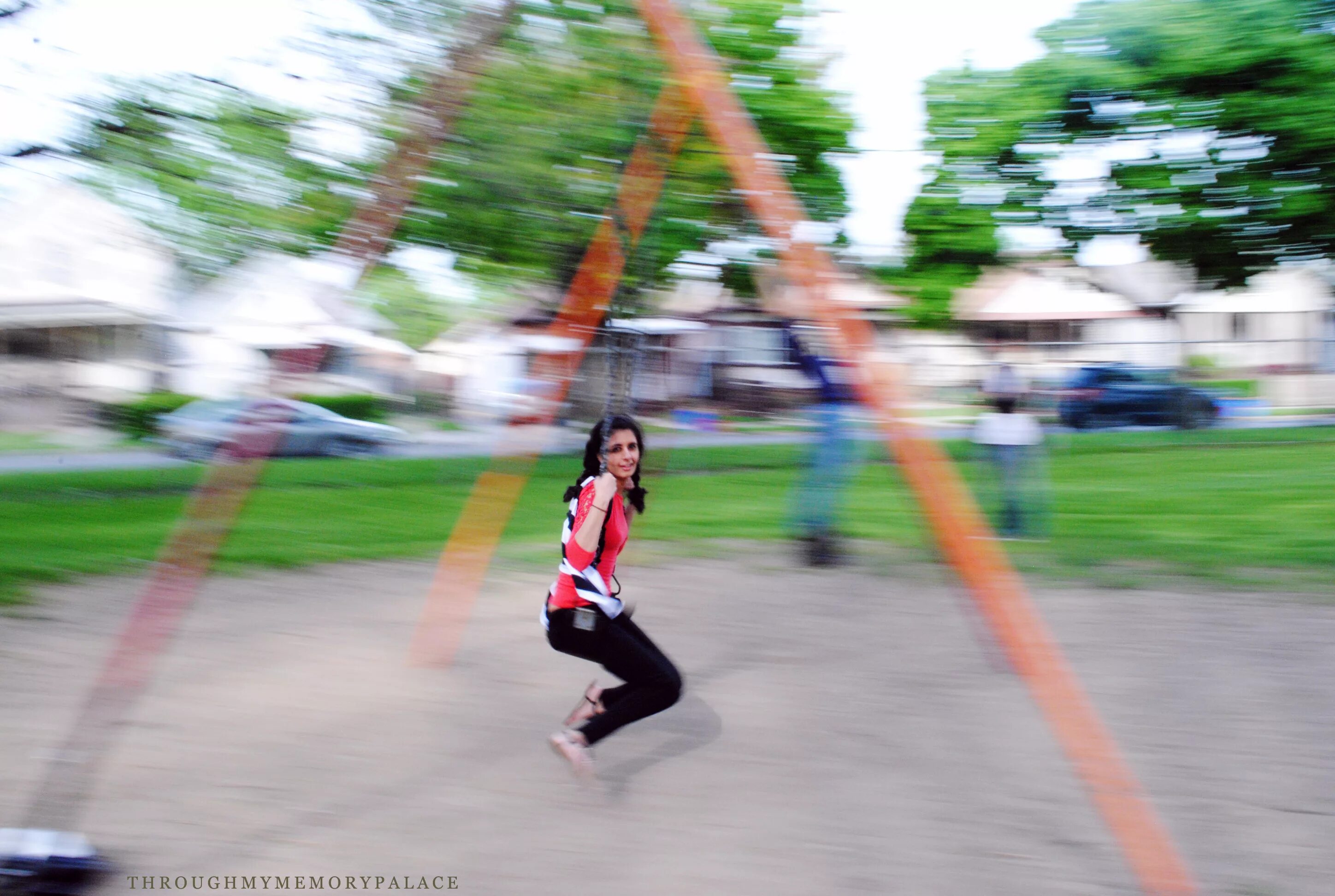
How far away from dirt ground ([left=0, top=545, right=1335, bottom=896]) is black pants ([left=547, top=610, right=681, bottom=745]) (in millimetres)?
239

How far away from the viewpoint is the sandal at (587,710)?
375cm

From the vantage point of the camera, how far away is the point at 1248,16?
16.8 meters

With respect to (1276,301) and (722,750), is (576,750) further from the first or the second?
(1276,301)

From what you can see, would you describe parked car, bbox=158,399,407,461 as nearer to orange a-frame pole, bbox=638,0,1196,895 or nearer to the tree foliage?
the tree foliage

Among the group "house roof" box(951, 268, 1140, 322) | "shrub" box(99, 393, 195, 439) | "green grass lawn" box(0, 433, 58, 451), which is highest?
"house roof" box(951, 268, 1140, 322)

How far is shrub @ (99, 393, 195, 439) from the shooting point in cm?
2098

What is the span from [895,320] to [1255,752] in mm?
17293

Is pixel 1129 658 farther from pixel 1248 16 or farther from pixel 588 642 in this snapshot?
pixel 1248 16

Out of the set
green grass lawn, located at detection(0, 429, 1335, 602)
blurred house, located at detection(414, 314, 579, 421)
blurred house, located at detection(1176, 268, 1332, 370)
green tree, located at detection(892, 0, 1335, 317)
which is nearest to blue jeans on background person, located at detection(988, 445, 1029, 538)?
green grass lawn, located at detection(0, 429, 1335, 602)

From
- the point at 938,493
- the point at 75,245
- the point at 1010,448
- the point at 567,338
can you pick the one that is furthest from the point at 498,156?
the point at 938,493

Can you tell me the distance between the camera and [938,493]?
2869 mm

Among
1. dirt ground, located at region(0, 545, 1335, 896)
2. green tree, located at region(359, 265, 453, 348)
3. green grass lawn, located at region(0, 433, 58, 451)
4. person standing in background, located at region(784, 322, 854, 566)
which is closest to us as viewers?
dirt ground, located at region(0, 545, 1335, 896)

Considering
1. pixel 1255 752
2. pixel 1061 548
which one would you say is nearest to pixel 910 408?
pixel 1255 752

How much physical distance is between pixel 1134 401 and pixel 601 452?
715 inches
